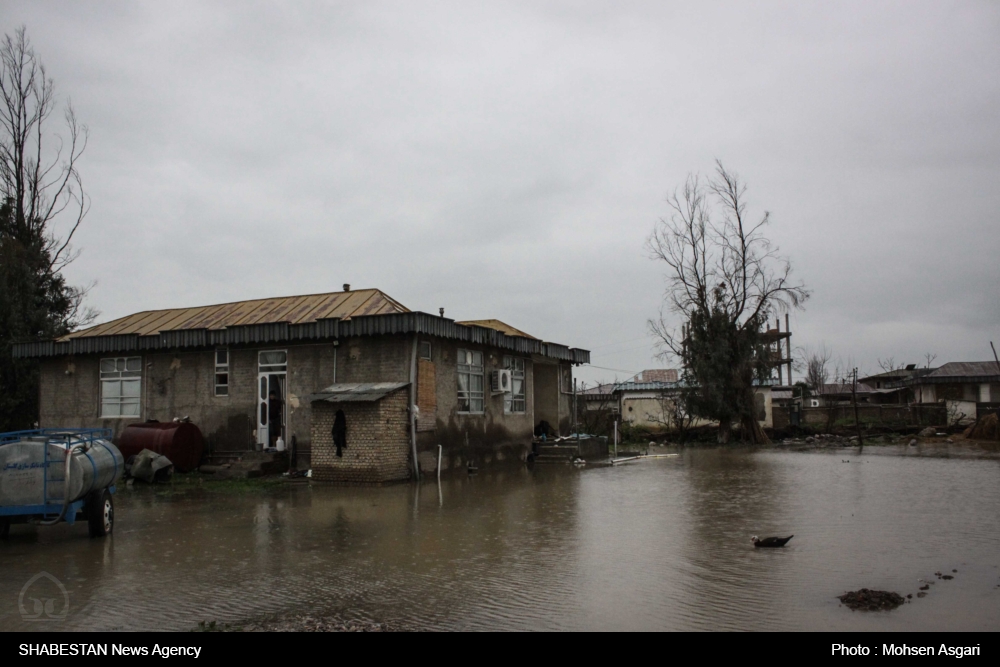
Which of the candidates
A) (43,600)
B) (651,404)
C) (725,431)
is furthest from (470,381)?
(651,404)

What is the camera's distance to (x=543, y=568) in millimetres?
7750

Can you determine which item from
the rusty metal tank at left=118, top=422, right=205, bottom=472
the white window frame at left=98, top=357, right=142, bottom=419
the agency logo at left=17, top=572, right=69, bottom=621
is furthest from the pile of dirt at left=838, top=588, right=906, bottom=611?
the white window frame at left=98, top=357, right=142, bottom=419

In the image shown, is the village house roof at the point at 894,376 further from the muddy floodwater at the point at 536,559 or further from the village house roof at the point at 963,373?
the muddy floodwater at the point at 536,559

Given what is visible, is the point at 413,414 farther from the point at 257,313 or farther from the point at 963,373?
the point at 963,373

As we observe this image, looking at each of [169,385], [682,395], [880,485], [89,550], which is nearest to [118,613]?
[89,550]

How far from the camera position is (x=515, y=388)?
24.5m

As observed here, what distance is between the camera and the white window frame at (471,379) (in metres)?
20.8

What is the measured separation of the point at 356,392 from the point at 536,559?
390 inches

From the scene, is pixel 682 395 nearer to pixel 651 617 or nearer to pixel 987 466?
pixel 987 466

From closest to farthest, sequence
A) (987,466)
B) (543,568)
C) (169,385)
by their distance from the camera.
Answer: (543,568)
(987,466)
(169,385)

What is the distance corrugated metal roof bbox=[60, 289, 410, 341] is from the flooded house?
0.07 m

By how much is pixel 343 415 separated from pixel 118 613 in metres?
10.9

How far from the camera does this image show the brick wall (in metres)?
16.9

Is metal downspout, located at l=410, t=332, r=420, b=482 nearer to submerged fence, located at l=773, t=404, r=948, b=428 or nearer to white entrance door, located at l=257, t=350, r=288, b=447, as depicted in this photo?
white entrance door, located at l=257, t=350, r=288, b=447
